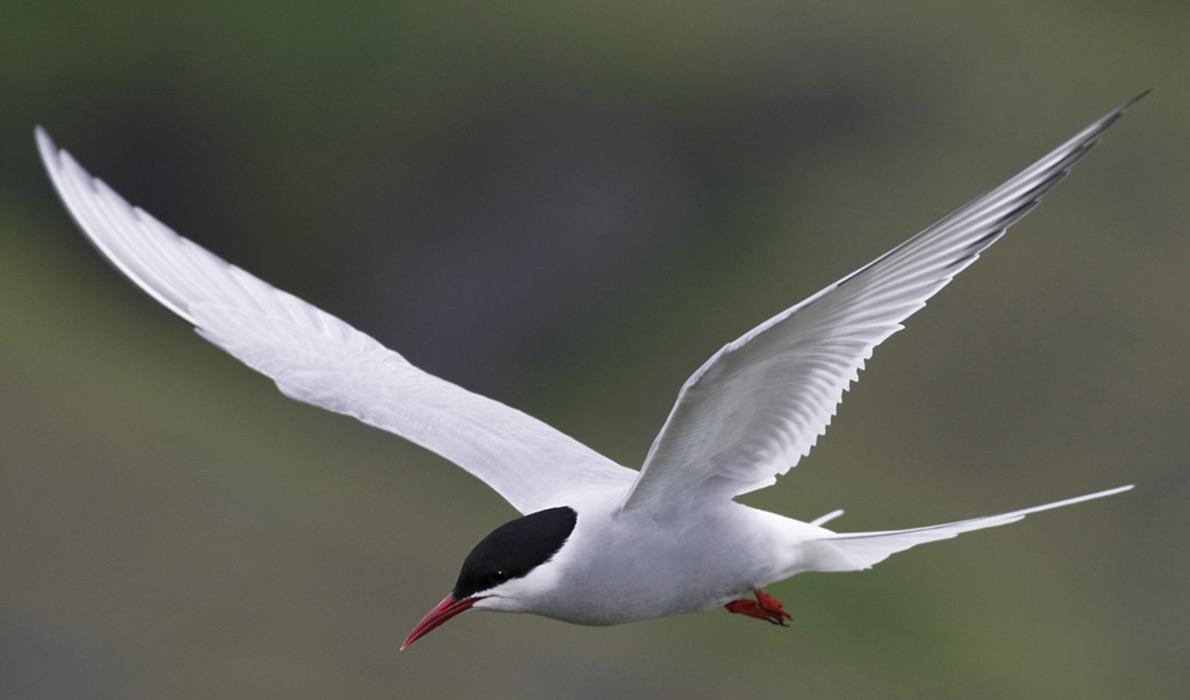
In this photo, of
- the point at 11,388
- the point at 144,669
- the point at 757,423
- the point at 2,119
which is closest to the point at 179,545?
the point at 144,669

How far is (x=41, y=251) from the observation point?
2292 cm

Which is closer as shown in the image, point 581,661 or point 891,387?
point 581,661

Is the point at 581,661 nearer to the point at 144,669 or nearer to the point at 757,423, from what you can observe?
the point at 144,669

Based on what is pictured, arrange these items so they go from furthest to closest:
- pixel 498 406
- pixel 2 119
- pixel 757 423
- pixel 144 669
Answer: pixel 2 119 → pixel 144 669 → pixel 498 406 → pixel 757 423

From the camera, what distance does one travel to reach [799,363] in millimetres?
6426

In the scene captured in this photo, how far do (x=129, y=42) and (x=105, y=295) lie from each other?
126 inches

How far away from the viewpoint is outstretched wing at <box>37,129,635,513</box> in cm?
760

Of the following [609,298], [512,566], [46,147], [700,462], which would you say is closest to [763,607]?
[700,462]

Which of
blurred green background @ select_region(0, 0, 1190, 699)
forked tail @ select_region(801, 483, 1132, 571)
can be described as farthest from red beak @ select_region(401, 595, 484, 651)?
blurred green background @ select_region(0, 0, 1190, 699)

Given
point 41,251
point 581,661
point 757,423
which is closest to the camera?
point 757,423

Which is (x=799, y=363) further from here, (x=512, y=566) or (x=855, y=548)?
(x=512, y=566)

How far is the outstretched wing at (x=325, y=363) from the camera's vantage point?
7602 millimetres

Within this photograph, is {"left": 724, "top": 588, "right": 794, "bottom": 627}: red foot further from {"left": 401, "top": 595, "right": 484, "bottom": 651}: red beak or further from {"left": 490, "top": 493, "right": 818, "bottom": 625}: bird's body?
{"left": 401, "top": 595, "right": 484, "bottom": 651}: red beak

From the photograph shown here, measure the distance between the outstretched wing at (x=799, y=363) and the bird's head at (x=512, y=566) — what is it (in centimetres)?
29
